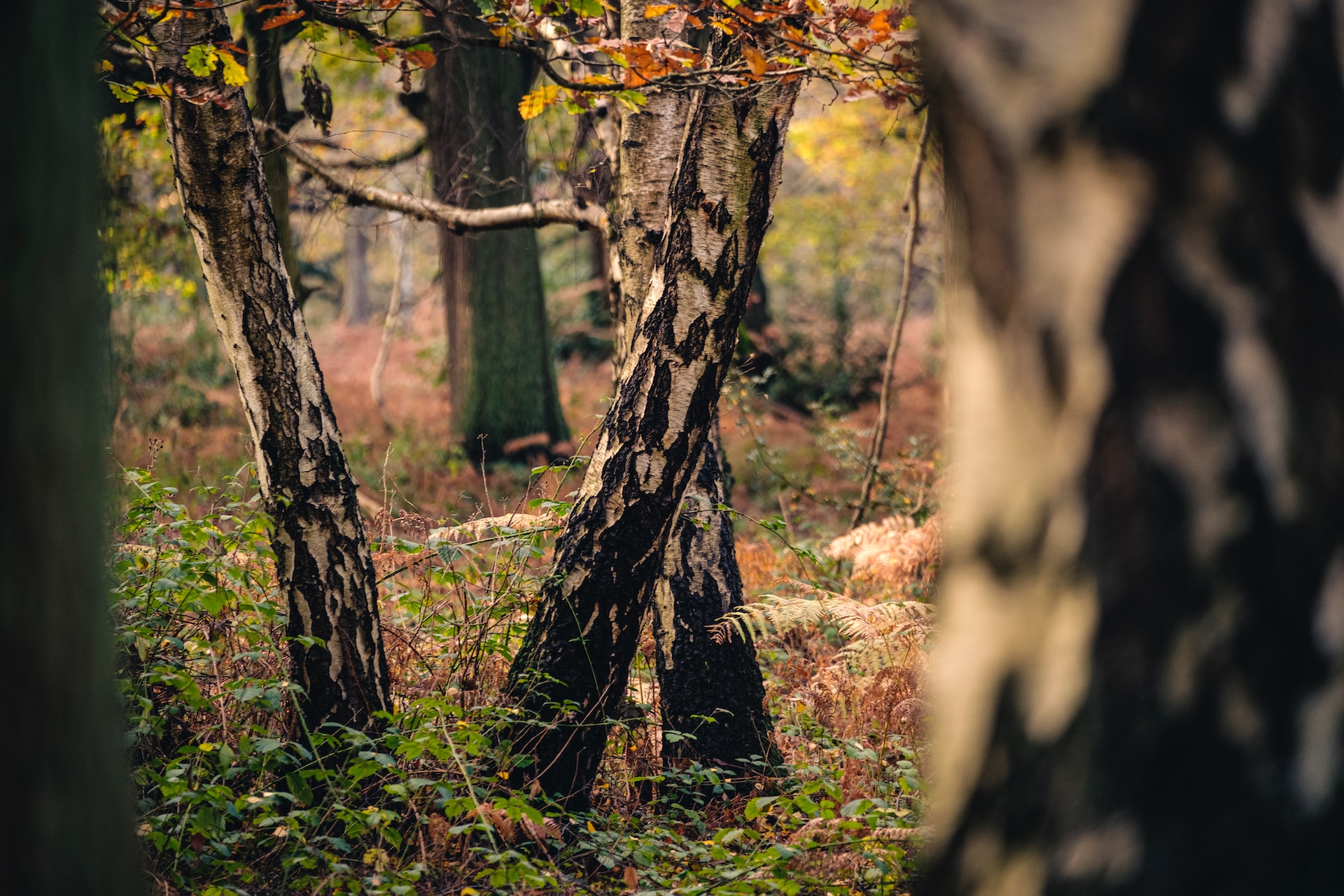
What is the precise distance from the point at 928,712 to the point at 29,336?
410cm

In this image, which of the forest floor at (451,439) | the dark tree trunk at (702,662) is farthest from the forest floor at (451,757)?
the forest floor at (451,439)

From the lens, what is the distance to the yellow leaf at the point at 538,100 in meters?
3.97

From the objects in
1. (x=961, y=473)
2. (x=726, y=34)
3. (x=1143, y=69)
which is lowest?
(x=961, y=473)

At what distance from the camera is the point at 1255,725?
0.92m

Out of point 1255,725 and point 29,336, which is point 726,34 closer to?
point 29,336

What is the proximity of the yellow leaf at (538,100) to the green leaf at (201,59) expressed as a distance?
1.29 meters

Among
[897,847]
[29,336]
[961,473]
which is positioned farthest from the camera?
[897,847]

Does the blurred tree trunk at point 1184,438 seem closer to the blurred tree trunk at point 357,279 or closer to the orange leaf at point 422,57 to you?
the orange leaf at point 422,57

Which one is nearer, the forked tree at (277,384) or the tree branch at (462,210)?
the forked tree at (277,384)

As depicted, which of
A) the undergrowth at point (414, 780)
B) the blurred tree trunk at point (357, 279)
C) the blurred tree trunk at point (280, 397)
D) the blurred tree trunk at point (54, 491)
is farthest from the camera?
the blurred tree trunk at point (357, 279)

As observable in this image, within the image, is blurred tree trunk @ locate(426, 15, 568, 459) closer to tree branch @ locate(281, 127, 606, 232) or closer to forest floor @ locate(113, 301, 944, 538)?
forest floor @ locate(113, 301, 944, 538)

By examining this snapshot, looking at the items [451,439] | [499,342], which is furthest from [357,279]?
[499,342]

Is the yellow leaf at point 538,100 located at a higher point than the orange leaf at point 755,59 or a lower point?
higher

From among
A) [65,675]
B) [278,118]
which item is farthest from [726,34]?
[278,118]
